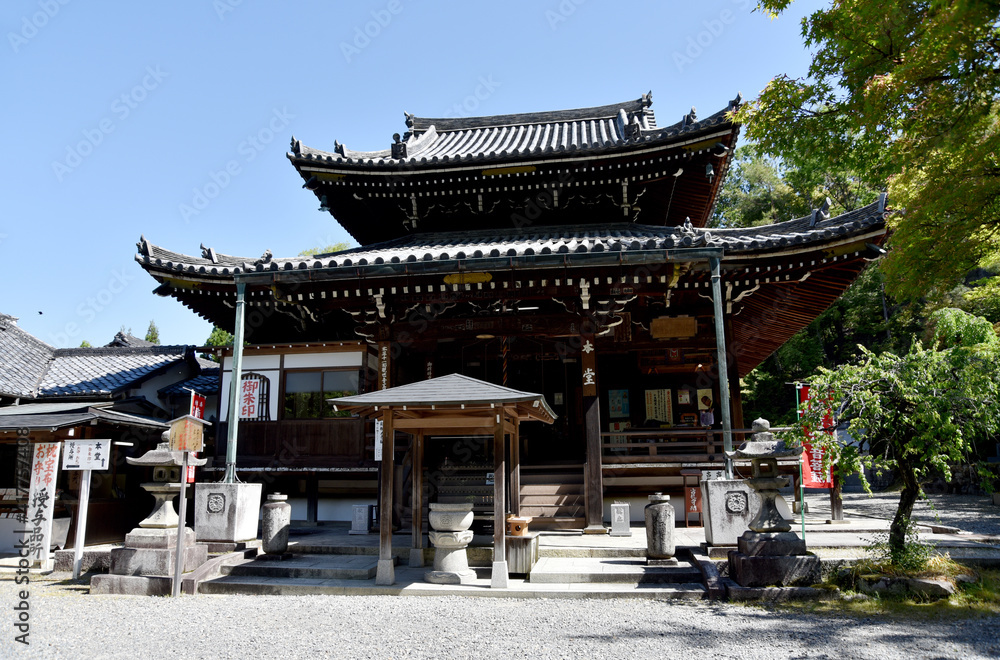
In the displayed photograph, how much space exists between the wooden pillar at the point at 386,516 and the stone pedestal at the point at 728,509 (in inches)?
171

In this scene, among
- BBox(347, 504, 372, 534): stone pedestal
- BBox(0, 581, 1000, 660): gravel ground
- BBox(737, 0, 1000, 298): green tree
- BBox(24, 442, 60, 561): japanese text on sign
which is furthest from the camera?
BBox(347, 504, 372, 534): stone pedestal

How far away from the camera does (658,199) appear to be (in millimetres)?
14172

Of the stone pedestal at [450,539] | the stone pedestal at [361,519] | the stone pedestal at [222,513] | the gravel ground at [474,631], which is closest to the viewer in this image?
the gravel ground at [474,631]

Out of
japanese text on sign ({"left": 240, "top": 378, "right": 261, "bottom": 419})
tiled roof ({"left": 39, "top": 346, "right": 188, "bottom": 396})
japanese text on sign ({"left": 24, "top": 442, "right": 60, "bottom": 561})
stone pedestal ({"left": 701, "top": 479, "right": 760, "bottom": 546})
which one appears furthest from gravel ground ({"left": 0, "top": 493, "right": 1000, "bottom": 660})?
tiled roof ({"left": 39, "top": 346, "right": 188, "bottom": 396})

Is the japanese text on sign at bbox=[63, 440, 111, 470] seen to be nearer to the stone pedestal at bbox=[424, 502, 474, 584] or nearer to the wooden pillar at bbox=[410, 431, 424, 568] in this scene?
the wooden pillar at bbox=[410, 431, 424, 568]

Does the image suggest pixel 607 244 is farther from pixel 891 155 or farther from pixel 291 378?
pixel 291 378

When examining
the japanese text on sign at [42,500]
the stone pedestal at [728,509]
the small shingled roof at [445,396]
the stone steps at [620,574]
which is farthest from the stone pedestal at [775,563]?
the japanese text on sign at [42,500]

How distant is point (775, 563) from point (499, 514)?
3.36 m

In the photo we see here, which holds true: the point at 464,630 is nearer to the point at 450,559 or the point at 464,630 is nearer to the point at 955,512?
the point at 450,559

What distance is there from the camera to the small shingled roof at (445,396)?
310 inches

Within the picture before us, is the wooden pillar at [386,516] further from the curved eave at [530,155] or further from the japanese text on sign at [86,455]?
the curved eave at [530,155]

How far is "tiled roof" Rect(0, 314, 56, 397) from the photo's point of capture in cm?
1448

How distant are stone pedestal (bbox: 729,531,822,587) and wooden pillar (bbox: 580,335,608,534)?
3615 millimetres

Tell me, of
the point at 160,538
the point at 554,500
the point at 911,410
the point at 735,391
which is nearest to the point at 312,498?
the point at 160,538
